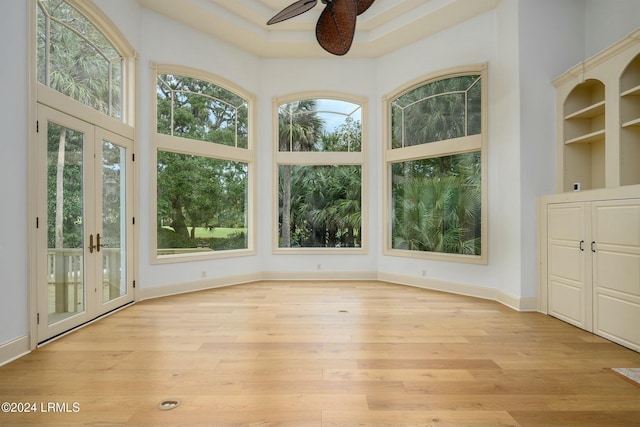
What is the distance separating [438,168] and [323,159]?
6.98ft

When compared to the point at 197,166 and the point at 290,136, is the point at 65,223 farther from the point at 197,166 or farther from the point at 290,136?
the point at 290,136

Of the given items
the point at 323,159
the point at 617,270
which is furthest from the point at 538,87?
the point at 323,159

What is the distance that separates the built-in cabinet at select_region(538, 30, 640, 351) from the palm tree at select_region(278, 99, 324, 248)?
397cm

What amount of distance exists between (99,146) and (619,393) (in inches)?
217

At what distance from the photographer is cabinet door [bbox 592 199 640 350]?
3203 mm

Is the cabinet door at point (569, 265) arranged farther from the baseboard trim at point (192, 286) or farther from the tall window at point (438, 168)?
the baseboard trim at point (192, 286)

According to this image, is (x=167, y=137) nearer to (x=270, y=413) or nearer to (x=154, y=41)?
(x=154, y=41)

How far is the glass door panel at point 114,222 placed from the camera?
4410 millimetres

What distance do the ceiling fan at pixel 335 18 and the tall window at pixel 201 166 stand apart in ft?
9.95

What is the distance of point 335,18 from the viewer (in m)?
3.06

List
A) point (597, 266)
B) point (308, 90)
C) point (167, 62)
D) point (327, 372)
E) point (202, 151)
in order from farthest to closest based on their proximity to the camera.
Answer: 1. point (308, 90)
2. point (202, 151)
3. point (167, 62)
4. point (597, 266)
5. point (327, 372)

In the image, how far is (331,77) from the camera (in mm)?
6695

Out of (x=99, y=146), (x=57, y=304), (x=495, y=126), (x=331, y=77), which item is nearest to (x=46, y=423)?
(x=57, y=304)

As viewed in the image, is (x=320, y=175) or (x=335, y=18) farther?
(x=320, y=175)
